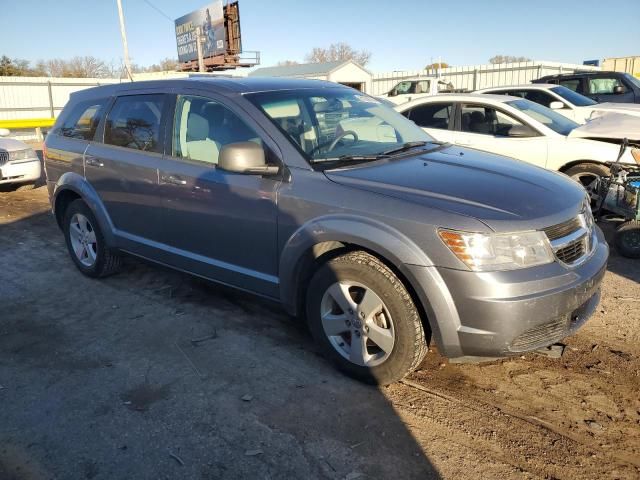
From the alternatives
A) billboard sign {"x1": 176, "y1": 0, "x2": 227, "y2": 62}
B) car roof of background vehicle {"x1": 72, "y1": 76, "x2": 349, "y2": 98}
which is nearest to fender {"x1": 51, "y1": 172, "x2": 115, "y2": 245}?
car roof of background vehicle {"x1": 72, "y1": 76, "x2": 349, "y2": 98}

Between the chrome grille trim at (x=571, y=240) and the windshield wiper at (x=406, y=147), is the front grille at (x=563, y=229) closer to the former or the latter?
the chrome grille trim at (x=571, y=240)

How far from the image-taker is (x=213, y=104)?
3930mm

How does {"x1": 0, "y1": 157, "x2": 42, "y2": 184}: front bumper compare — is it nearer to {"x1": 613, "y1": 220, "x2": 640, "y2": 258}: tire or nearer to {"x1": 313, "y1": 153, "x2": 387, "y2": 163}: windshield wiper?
{"x1": 313, "y1": 153, "x2": 387, "y2": 163}: windshield wiper

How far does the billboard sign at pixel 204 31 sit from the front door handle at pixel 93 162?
37.2 meters

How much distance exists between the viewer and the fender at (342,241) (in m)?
2.90

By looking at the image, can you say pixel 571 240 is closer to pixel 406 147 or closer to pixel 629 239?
pixel 406 147

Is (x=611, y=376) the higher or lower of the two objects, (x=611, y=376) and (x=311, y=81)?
the lower

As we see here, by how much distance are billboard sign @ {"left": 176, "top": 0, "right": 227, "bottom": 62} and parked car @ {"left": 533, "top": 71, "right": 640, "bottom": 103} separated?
100 feet

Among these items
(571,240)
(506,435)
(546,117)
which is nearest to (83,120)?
(571,240)

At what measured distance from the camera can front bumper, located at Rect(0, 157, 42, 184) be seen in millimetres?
9219

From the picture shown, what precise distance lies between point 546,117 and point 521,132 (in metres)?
0.92

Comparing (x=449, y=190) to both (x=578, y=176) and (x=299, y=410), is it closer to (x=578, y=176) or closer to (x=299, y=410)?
(x=299, y=410)

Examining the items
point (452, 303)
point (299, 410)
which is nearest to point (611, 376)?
point (452, 303)

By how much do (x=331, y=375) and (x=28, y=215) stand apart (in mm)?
6745
